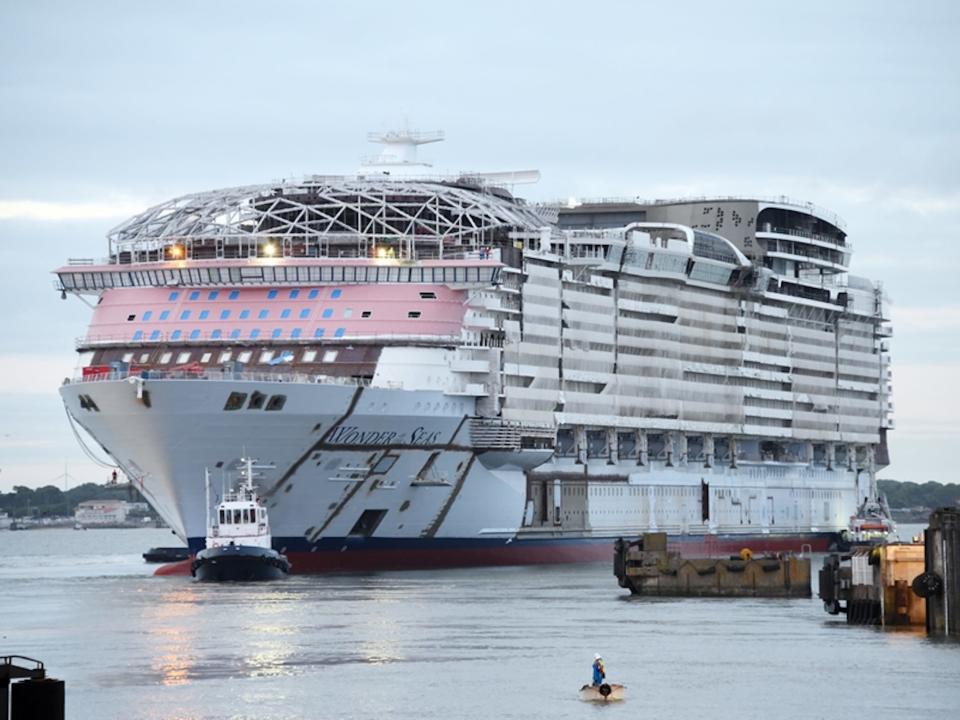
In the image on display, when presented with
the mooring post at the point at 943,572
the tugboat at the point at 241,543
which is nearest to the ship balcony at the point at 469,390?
the tugboat at the point at 241,543

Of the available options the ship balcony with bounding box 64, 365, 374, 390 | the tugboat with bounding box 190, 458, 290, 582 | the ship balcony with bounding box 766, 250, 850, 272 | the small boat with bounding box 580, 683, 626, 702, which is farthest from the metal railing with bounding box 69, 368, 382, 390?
the ship balcony with bounding box 766, 250, 850, 272

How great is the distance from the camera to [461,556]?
89.8m

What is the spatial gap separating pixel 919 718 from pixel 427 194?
5396 centimetres

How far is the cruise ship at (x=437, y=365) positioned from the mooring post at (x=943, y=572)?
3221 centimetres

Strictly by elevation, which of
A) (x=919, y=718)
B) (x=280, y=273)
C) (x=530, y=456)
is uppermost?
(x=280, y=273)

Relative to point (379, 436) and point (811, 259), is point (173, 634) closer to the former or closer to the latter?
point (379, 436)

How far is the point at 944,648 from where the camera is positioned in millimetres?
51469

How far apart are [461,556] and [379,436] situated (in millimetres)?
8084

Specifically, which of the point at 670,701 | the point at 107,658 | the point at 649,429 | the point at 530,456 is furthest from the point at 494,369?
the point at 670,701

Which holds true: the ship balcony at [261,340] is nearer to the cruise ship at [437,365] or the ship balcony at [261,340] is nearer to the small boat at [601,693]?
the cruise ship at [437,365]

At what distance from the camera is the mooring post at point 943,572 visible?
52.1 metres

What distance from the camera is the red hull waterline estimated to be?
279 feet

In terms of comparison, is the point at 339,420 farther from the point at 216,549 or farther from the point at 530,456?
the point at 530,456

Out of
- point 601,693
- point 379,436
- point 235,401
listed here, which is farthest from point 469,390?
point 601,693
